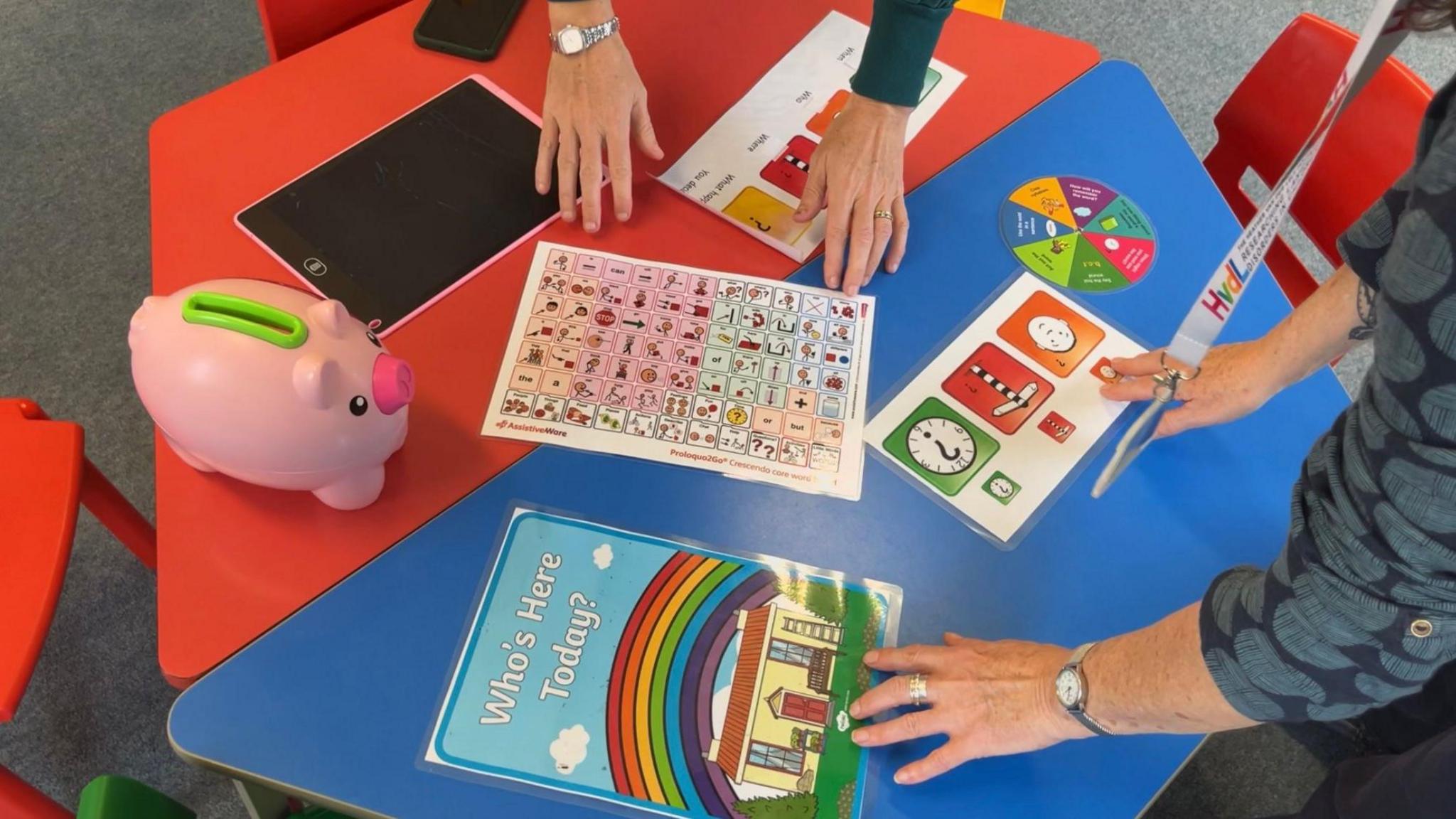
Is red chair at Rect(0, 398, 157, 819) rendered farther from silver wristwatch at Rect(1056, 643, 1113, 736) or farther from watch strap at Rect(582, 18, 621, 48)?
silver wristwatch at Rect(1056, 643, 1113, 736)

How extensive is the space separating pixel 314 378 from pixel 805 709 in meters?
0.44

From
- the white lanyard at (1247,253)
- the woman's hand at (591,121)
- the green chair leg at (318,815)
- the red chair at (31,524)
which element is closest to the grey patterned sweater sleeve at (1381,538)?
the white lanyard at (1247,253)

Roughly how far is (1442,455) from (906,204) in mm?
622

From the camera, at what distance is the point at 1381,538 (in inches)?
21.3

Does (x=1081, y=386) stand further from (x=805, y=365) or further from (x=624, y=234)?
(x=624, y=234)

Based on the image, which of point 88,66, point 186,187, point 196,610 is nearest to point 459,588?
point 196,610

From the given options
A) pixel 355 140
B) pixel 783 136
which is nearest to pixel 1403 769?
pixel 783 136

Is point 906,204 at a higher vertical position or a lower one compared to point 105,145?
higher

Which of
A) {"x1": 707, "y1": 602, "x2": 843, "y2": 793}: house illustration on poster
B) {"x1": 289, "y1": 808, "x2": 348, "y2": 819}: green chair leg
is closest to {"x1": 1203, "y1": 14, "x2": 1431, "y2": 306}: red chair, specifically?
{"x1": 707, "y1": 602, "x2": 843, "y2": 793}: house illustration on poster

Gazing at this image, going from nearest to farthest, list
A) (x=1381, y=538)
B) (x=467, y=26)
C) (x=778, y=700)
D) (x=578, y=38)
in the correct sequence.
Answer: (x=1381, y=538) < (x=778, y=700) < (x=578, y=38) < (x=467, y=26)

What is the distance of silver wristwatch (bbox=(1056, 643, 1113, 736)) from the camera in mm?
694

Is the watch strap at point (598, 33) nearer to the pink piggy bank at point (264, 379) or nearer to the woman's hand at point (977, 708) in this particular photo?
the pink piggy bank at point (264, 379)

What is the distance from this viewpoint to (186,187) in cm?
97

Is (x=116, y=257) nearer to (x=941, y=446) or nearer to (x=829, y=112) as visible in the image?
(x=829, y=112)
